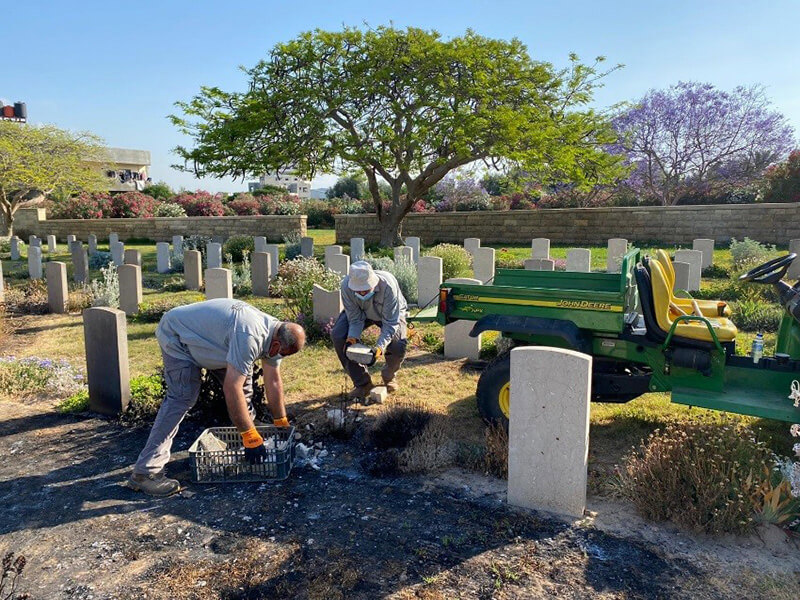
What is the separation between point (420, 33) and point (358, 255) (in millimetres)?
6383

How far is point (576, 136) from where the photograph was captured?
1609 cm

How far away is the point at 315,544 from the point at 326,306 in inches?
192

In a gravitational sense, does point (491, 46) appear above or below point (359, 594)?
above

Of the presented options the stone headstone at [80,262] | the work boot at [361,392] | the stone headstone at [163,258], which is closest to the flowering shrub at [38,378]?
the work boot at [361,392]

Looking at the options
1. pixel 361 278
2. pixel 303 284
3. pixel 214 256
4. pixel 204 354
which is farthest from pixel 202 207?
pixel 204 354

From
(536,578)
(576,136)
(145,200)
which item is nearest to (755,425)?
(536,578)

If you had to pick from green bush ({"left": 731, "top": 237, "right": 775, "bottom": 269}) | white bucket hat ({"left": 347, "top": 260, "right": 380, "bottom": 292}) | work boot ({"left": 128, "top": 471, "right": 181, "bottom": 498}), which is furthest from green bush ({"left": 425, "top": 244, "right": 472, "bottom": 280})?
work boot ({"left": 128, "top": 471, "right": 181, "bottom": 498})

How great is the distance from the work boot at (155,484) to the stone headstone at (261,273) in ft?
25.5

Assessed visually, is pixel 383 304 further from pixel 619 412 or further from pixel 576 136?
pixel 576 136

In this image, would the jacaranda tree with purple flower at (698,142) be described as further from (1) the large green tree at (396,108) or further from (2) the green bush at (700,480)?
(2) the green bush at (700,480)

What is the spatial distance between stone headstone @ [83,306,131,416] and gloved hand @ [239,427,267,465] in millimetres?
1980

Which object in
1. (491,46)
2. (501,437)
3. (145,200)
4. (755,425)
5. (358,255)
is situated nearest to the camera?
(501,437)

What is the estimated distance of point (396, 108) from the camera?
640 inches

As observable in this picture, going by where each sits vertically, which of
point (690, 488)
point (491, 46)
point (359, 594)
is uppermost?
point (491, 46)
